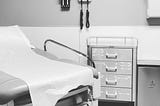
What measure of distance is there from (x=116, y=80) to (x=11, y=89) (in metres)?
1.19

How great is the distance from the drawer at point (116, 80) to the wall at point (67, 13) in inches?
21.7

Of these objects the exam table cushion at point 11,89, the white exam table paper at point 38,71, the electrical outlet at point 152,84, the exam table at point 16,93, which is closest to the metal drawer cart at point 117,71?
the electrical outlet at point 152,84

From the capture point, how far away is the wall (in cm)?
241

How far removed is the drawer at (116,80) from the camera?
2127mm

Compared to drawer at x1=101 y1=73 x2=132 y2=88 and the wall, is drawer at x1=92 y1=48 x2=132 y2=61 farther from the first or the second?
the wall

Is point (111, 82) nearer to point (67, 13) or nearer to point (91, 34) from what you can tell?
point (91, 34)

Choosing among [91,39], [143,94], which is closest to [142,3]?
[91,39]

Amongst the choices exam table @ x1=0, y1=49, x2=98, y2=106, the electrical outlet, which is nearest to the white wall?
the electrical outlet

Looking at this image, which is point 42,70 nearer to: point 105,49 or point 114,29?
point 105,49

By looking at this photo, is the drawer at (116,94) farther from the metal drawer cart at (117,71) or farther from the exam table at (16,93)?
the exam table at (16,93)

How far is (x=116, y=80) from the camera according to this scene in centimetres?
215

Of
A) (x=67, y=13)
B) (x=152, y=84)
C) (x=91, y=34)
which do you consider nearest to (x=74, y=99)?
(x=152, y=84)

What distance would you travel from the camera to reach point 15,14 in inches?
108

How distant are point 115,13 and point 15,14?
1032 mm
